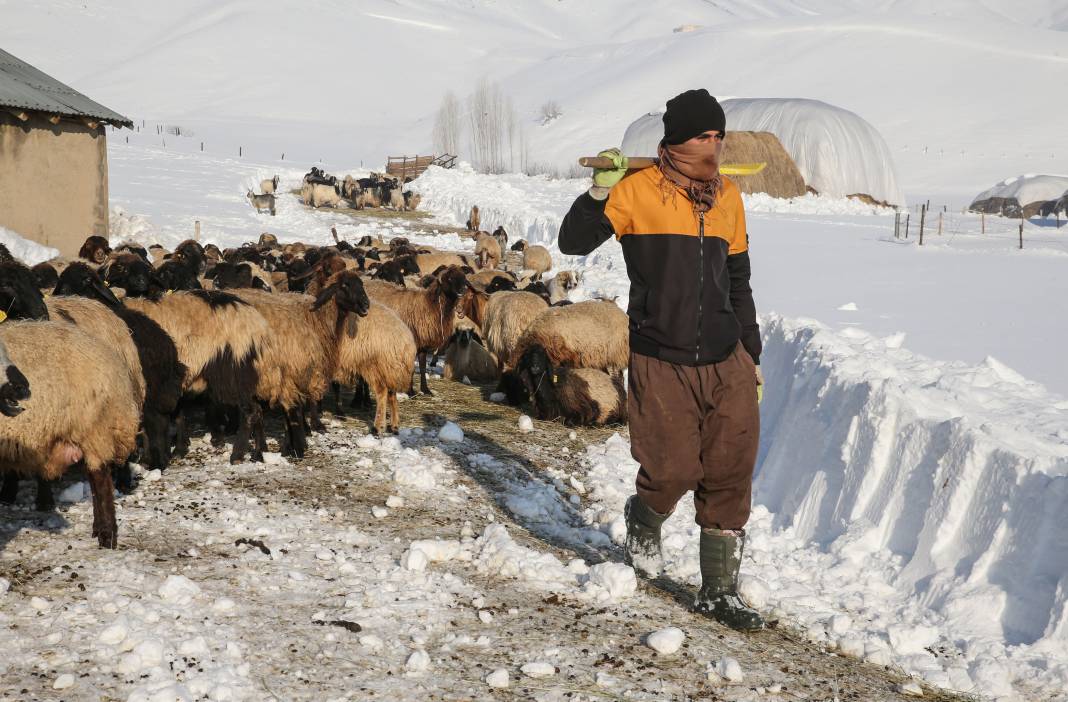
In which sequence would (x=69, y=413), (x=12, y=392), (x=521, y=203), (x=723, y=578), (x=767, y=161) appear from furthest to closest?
(x=767, y=161) → (x=521, y=203) → (x=69, y=413) → (x=723, y=578) → (x=12, y=392)

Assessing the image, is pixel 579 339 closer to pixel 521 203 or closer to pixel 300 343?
pixel 300 343

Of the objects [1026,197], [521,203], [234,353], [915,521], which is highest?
[1026,197]

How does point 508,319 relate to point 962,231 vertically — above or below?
below

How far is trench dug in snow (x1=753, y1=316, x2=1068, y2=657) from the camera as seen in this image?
14.9ft

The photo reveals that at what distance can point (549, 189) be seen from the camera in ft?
147

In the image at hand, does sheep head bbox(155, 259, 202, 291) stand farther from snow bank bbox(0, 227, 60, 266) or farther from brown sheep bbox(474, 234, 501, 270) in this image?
brown sheep bbox(474, 234, 501, 270)

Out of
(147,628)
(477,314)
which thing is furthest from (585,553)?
(477,314)

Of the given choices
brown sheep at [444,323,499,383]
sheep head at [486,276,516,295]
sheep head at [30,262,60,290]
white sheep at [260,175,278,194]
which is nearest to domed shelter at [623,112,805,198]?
white sheep at [260,175,278,194]

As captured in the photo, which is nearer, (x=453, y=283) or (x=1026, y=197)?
(x=453, y=283)

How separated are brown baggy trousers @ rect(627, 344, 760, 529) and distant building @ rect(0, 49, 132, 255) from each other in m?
14.2

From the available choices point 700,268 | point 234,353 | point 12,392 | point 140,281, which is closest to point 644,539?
point 700,268

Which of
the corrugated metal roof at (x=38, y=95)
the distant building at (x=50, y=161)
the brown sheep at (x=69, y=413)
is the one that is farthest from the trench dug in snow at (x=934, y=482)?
the distant building at (x=50, y=161)

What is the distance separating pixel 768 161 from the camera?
43750 millimetres

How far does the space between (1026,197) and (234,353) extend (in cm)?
5214
